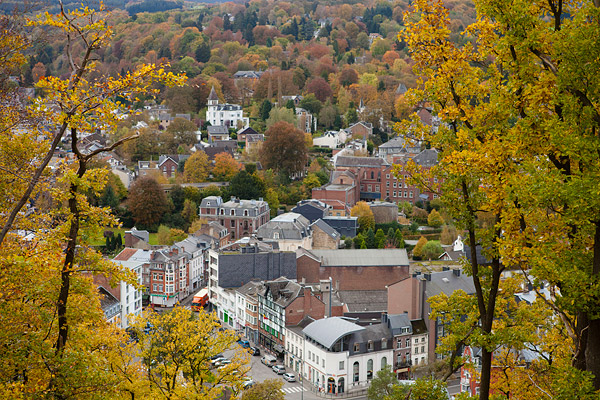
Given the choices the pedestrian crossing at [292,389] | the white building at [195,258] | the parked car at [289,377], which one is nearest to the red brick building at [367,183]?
the white building at [195,258]

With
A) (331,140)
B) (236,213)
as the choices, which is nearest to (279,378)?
(236,213)

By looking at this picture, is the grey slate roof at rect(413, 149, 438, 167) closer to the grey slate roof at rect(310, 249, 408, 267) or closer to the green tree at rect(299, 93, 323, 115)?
the grey slate roof at rect(310, 249, 408, 267)

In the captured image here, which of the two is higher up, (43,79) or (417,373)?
(43,79)

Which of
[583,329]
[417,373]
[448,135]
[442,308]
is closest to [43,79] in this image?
[448,135]

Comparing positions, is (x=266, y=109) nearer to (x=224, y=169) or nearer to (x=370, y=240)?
(x=224, y=169)

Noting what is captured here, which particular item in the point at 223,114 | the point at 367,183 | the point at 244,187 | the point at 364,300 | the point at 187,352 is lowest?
the point at 364,300

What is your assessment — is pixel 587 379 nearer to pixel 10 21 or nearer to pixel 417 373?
pixel 10 21
